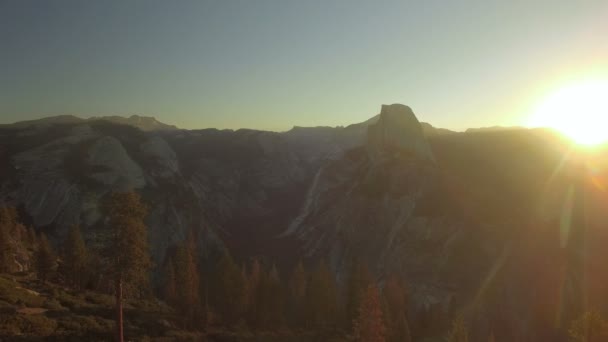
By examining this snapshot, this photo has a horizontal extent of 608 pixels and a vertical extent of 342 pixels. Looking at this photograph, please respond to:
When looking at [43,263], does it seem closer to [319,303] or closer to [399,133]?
[319,303]

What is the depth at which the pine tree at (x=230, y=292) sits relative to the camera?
7075 cm

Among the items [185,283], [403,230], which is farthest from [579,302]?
[185,283]

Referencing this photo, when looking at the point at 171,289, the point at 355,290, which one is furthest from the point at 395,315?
the point at 171,289

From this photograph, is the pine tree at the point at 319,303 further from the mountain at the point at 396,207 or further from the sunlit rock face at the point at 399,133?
the sunlit rock face at the point at 399,133

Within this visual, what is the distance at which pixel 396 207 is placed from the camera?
110 m

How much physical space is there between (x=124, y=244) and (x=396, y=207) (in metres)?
88.8

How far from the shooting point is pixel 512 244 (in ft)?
279

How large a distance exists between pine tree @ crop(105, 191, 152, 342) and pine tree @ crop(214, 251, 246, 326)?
1597 inches

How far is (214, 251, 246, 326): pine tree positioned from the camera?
2785 inches

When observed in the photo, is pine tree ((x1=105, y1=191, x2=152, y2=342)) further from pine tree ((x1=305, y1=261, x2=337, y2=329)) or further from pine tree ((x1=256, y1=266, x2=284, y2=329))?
pine tree ((x1=305, y1=261, x2=337, y2=329))

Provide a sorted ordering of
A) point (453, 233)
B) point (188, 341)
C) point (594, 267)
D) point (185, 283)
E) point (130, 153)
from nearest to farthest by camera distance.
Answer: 1. point (188, 341)
2. point (185, 283)
3. point (594, 267)
4. point (453, 233)
5. point (130, 153)

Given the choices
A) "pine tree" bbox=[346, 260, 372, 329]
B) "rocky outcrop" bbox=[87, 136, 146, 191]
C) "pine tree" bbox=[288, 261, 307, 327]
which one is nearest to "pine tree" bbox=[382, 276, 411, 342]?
"pine tree" bbox=[346, 260, 372, 329]

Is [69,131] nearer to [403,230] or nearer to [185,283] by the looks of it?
[185,283]

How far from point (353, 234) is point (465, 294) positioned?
40.7 metres
